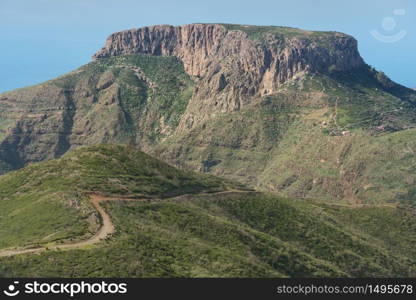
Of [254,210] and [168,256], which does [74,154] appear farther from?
→ [168,256]

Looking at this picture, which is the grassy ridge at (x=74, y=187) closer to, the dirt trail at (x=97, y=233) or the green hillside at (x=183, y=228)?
the green hillside at (x=183, y=228)

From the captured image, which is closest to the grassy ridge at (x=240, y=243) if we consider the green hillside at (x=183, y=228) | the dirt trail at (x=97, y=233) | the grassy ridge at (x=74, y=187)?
the green hillside at (x=183, y=228)

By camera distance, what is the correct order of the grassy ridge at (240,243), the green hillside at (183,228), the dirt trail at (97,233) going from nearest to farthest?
the grassy ridge at (240,243) → the green hillside at (183,228) → the dirt trail at (97,233)

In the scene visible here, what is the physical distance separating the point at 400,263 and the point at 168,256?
59003mm

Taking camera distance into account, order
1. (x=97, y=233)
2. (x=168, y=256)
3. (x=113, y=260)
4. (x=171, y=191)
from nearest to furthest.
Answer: (x=113, y=260) < (x=168, y=256) < (x=97, y=233) < (x=171, y=191)

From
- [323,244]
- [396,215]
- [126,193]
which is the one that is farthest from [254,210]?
[396,215]

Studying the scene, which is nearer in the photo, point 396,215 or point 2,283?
point 2,283

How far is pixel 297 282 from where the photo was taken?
59.8 metres

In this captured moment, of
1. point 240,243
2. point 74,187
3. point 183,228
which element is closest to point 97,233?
point 183,228

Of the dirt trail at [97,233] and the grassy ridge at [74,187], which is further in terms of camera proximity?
the grassy ridge at [74,187]

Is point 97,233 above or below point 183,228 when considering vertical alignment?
above

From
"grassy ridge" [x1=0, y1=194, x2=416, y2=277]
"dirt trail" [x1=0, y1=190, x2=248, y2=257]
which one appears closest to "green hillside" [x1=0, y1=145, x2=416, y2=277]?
"grassy ridge" [x1=0, y1=194, x2=416, y2=277]

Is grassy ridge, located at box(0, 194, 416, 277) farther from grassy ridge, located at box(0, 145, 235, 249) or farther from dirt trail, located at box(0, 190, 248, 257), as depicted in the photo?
grassy ridge, located at box(0, 145, 235, 249)

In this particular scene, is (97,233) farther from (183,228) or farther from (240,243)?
(240,243)
